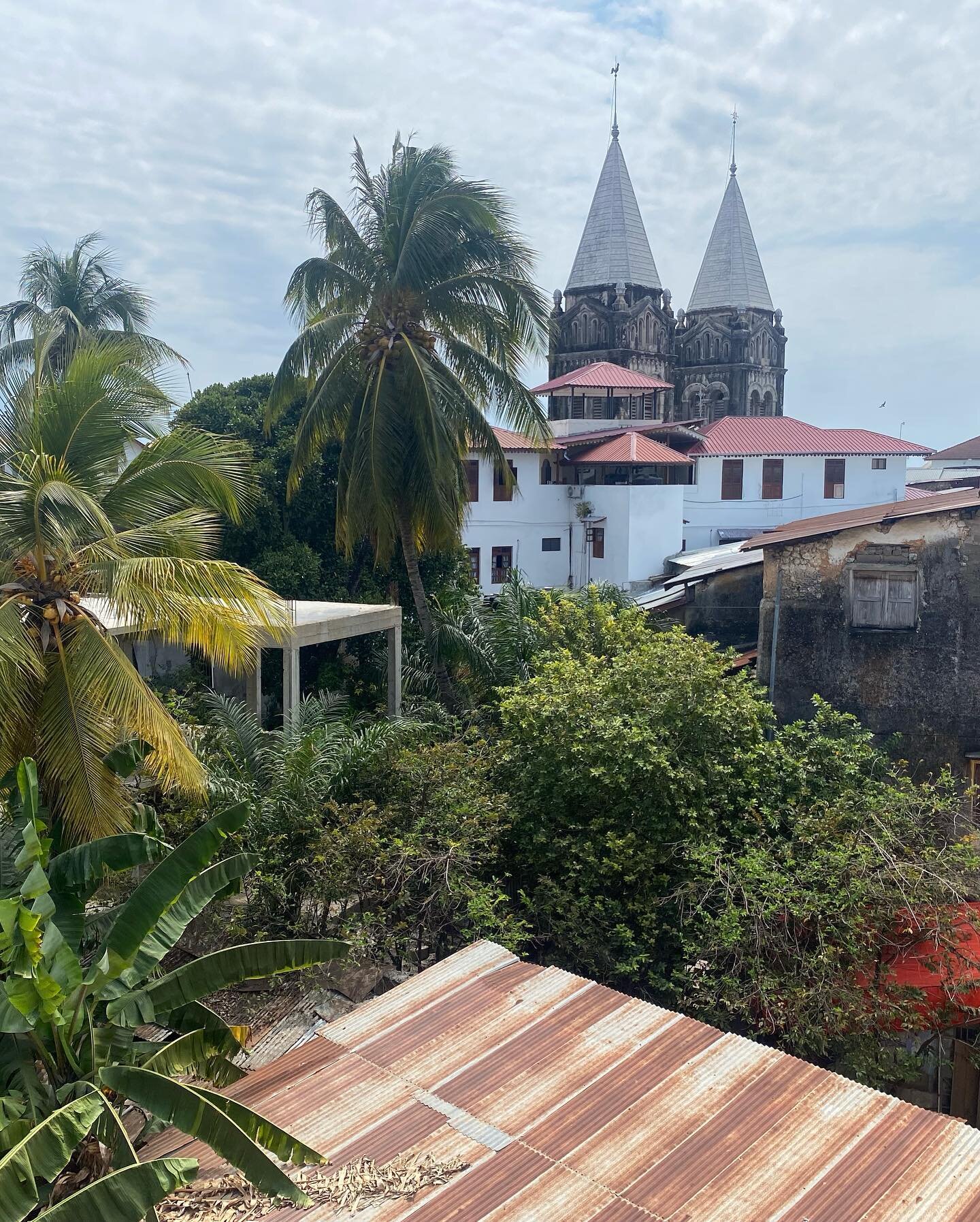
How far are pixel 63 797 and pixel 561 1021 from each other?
4.44m

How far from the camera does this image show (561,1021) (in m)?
7.33

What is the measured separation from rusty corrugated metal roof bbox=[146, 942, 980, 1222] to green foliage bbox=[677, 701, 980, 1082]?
2431 millimetres

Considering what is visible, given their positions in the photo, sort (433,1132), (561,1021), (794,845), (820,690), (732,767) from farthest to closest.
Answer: (820,690), (732,767), (794,845), (561,1021), (433,1132)

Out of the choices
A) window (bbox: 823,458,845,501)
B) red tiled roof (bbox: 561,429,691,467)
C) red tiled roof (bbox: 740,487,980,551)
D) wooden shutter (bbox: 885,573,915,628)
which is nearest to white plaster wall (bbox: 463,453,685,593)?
red tiled roof (bbox: 561,429,691,467)

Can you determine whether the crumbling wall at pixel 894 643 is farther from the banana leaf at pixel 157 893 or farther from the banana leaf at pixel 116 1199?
the banana leaf at pixel 116 1199

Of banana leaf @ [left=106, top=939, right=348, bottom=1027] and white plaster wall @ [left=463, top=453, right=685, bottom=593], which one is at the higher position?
white plaster wall @ [left=463, top=453, right=685, bottom=593]

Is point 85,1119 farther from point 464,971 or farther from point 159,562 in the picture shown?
point 159,562

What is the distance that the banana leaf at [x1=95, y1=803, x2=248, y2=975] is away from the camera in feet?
22.8

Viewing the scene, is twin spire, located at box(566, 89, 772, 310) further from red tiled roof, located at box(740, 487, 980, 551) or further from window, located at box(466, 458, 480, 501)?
red tiled roof, located at box(740, 487, 980, 551)

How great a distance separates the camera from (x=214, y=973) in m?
7.38

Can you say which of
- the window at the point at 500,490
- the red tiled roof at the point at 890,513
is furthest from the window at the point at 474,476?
the red tiled roof at the point at 890,513

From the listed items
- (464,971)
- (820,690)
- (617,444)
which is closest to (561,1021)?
(464,971)

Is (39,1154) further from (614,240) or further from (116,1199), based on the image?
(614,240)

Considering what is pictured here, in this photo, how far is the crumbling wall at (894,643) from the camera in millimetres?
15047
